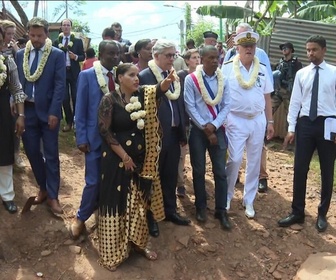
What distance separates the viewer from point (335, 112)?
4.80 m

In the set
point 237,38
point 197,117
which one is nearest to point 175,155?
point 197,117

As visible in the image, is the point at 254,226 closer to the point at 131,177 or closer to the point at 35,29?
the point at 131,177

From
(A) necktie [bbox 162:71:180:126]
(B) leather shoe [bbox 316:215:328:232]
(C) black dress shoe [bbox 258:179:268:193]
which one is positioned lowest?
(B) leather shoe [bbox 316:215:328:232]

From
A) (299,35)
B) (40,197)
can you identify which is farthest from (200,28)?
(40,197)

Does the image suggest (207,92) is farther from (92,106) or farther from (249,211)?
(249,211)

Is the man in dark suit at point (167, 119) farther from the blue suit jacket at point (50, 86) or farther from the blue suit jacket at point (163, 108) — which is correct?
the blue suit jacket at point (50, 86)

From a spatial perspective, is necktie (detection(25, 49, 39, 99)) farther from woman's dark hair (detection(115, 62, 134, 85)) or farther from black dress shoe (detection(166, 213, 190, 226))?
black dress shoe (detection(166, 213, 190, 226))

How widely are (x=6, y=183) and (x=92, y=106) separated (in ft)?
4.45

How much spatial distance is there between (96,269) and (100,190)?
0.75 metres

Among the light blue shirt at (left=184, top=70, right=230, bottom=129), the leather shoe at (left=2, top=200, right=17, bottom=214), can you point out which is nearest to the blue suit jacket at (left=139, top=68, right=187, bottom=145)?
the light blue shirt at (left=184, top=70, right=230, bottom=129)

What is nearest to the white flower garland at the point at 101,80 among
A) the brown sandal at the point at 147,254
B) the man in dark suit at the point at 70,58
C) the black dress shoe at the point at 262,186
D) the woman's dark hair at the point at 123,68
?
the woman's dark hair at the point at 123,68

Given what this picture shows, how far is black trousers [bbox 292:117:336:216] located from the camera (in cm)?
480

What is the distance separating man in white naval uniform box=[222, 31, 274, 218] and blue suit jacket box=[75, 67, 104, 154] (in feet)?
5.17

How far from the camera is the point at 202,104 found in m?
4.70
